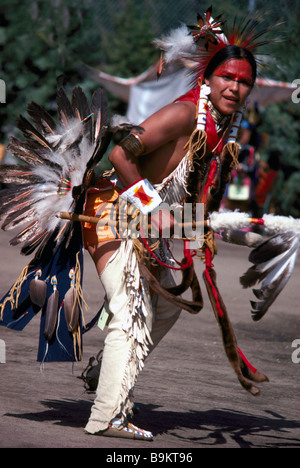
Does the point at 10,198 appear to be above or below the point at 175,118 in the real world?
below

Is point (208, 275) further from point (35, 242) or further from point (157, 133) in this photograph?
point (35, 242)

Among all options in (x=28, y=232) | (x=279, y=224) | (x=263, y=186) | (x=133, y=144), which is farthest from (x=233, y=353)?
(x=263, y=186)

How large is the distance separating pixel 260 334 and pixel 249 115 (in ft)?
25.7

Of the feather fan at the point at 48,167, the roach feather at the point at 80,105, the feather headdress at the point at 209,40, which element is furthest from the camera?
the roach feather at the point at 80,105

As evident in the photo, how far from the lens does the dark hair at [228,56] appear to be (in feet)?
12.5

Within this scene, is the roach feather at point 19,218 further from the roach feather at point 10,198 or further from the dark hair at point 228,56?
the dark hair at point 228,56

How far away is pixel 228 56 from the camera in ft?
12.6

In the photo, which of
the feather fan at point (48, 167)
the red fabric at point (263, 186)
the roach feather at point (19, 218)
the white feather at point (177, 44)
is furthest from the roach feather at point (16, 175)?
the red fabric at point (263, 186)

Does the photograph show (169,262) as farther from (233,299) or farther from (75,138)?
(233,299)

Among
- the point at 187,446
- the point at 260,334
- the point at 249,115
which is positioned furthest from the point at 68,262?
the point at 249,115

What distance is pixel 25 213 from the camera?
408 centimetres

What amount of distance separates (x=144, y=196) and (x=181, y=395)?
1663mm

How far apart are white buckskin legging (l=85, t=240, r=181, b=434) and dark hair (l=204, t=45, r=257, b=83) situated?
3.07 ft

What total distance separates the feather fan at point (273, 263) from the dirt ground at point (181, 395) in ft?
2.33
